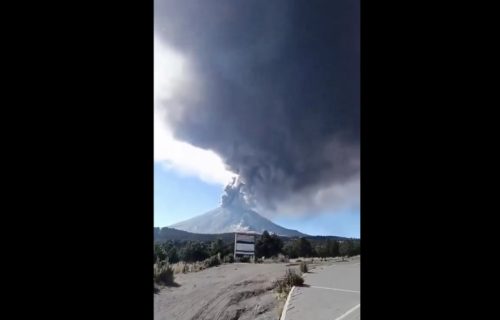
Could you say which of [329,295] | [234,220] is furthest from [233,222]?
[329,295]

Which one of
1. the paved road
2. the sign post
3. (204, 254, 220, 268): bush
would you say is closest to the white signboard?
the sign post

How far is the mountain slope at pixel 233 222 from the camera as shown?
6.91ft

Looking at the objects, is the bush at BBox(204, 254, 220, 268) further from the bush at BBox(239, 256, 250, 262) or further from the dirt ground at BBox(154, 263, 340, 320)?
the bush at BBox(239, 256, 250, 262)

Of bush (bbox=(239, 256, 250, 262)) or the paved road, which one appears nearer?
the paved road

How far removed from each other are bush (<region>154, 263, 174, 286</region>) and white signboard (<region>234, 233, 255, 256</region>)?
383mm

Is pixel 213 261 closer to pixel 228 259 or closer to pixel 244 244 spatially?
pixel 228 259

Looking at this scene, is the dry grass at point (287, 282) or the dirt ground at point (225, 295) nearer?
the dirt ground at point (225, 295)

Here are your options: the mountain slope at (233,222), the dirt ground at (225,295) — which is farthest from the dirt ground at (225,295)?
the mountain slope at (233,222)

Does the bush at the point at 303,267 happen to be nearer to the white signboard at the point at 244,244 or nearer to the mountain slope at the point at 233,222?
the mountain slope at the point at 233,222

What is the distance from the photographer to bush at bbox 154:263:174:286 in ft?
6.16

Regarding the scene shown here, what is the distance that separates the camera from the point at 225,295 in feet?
6.59

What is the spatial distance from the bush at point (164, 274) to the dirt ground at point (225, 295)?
3 centimetres
